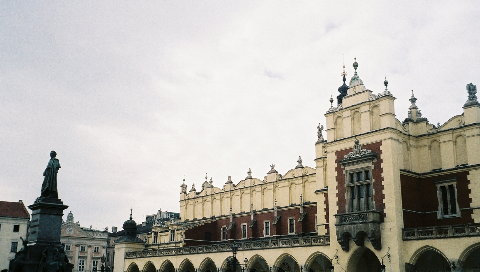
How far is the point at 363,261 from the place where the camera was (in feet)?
122

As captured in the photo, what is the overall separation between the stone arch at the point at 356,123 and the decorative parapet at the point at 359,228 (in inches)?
244

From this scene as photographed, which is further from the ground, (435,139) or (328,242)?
(435,139)

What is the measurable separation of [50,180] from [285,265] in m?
25.8

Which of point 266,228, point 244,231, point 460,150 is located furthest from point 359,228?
point 244,231

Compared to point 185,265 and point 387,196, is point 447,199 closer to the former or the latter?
point 387,196

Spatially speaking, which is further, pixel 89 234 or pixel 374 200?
pixel 89 234

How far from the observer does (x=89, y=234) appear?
81.2 metres

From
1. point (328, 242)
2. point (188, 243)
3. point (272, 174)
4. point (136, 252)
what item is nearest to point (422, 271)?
point (328, 242)

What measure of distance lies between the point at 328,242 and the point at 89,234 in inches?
2098

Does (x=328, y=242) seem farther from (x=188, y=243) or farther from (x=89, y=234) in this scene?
(x=89, y=234)

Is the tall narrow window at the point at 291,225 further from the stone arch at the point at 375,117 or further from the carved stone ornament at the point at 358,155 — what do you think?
the stone arch at the point at 375,117

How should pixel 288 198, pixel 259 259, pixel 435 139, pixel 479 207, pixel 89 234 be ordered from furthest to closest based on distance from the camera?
pixel 89 234 → pixel 288 198 → pixel 259 259 → pixel 435 139 → pixel 479 207

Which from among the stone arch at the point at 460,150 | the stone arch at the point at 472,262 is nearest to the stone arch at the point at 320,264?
the stone arch at the point at 472,262

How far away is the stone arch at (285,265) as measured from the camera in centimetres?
4072
